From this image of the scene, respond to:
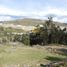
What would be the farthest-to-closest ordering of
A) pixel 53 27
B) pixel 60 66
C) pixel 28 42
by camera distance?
1. pixel 53 27
2. pixel 28 42
3. pixel 60 66

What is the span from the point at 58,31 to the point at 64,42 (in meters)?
1.84

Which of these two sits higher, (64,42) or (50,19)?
(50,19)

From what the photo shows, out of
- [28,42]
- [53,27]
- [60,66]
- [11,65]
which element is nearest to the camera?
[60,66]

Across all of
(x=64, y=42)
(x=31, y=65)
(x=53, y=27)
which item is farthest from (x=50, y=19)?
(x=31, y=65)

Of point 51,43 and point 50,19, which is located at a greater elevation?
point 50,19

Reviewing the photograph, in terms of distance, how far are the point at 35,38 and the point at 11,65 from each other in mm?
22789

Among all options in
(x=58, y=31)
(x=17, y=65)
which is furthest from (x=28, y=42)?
(x=17, y=65)

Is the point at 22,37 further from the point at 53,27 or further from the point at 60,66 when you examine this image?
the point at 60,66

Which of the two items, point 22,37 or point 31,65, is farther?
point 22,37

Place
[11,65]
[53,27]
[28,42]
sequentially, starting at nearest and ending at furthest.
→ [11,65] → [28,42] → [53,27]

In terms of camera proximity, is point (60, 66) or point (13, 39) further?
point (13, 39)

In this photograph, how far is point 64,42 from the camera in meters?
40.5

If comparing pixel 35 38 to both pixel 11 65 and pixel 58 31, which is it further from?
pixel 11 65

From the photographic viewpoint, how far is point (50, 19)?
42.1 meters
